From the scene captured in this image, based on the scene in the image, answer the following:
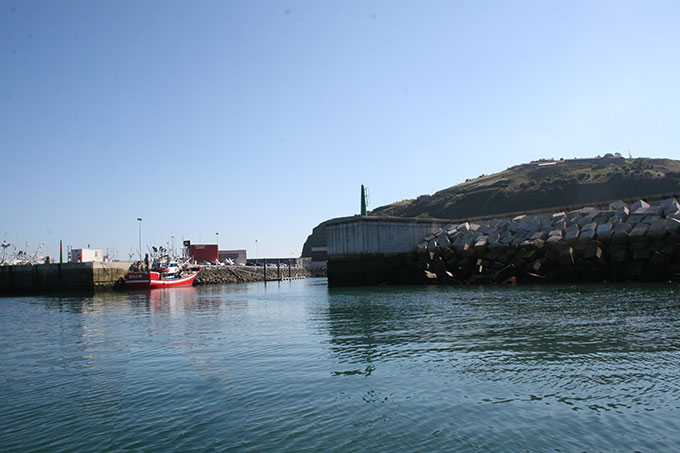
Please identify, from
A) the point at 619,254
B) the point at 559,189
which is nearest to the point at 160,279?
the point at 619,254

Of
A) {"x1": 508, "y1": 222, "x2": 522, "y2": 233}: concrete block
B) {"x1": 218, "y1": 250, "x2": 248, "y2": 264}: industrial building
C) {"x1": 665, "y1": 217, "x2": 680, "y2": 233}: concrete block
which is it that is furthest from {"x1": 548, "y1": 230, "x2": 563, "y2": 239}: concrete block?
{"x1": 218, "y1": 250, "x2": 248, "y2": 264}: industrial building

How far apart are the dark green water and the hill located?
10077 cm

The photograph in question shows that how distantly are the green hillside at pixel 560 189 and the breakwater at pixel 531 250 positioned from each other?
74.5 m

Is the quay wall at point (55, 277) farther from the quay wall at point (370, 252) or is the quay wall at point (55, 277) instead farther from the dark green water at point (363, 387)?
the dark green water at point (363, 387)

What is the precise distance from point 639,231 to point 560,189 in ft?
296

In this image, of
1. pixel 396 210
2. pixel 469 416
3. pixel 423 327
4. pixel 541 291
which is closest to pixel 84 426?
pixel 469 416

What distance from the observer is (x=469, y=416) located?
6891mm

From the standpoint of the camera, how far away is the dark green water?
6.28m

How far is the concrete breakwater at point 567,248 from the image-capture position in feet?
93.3

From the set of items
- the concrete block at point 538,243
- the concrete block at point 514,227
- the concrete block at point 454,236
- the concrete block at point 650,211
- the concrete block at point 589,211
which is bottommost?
the concrete block at point 538,243

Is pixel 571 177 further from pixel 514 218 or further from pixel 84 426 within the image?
pixel 84 426

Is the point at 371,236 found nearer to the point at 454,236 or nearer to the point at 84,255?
the point at 454,236

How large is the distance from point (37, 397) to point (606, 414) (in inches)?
363

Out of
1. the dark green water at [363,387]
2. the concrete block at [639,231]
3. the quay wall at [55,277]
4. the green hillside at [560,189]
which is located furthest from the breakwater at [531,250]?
the green hillside at [560,189]
